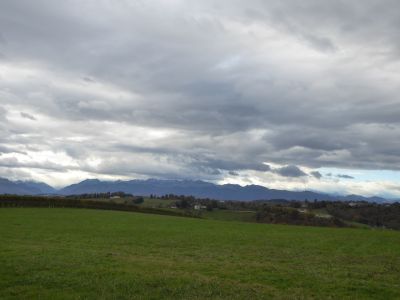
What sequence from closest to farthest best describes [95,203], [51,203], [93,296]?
1. [93,296]
2. [51,203]
3. [95,203]

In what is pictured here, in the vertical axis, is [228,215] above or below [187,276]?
above

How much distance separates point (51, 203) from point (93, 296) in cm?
9764

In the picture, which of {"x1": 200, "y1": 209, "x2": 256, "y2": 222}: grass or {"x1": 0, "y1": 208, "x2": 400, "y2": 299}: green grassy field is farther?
{"x1": 200, "y1": 209, "x2": 256, "y2": 222}: grass

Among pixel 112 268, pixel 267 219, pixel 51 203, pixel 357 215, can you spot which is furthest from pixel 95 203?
pixel 112 268

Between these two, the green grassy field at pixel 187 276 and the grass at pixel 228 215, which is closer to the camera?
the green grassy field at pixel 187 276

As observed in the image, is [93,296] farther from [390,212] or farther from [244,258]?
[390,212]

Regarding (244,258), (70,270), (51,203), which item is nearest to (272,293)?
(70,270)

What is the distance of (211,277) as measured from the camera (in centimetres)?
1847

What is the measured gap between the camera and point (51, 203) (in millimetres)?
106000

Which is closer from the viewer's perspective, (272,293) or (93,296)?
(93,296)

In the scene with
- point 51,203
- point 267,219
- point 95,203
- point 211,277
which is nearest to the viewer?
point 211,277

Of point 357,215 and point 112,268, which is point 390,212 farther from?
point 112,268

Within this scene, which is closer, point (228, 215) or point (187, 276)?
point (187, 276)

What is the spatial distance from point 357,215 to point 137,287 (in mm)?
144925
